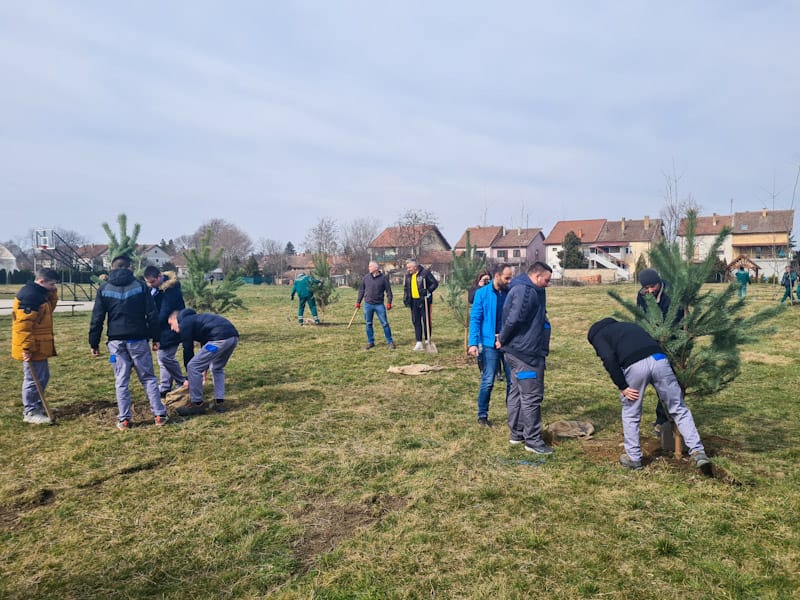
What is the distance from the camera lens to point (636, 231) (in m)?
62.4

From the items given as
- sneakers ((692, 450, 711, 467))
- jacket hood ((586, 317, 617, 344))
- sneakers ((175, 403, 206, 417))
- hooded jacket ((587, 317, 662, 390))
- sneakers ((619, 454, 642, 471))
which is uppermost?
jacket hood ((586, 317, 617, 344))

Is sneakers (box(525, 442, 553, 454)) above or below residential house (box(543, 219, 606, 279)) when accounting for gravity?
below

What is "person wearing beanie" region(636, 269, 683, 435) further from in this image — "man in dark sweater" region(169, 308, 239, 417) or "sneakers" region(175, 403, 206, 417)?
"sneakers" region(175, 403, 206, 417)

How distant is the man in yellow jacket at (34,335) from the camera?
6.58m

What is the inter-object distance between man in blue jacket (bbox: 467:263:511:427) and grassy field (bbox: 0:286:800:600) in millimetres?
389

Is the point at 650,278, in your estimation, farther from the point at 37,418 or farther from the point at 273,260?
the point at 273,260

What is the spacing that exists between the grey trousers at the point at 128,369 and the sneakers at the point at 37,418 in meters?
1.04

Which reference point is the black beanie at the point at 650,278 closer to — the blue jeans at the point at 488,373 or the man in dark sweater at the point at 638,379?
the man in dark sweater at the point at 638,379

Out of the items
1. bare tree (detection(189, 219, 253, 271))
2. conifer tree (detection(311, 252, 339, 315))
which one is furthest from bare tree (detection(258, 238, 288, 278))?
conifer tree (detection(311, 252, 339, 315))

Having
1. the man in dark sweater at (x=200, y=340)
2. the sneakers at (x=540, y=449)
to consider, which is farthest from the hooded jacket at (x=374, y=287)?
the sneakers at (x=540, y=449)

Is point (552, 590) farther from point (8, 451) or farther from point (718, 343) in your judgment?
point (8, 451)

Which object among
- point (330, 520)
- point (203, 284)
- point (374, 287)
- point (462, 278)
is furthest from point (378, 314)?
point (330, 520)

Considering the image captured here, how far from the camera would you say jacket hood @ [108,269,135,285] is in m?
6.53

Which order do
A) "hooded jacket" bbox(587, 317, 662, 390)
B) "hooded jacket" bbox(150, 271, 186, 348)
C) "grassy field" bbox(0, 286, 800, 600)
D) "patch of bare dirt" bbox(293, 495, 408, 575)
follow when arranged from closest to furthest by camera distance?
"grassy field" bbox(0, 286, 800, 600) → "patch of bare dirt" bbox(293, 495, 408, 575) → "hooded jacket" bbox(587, 317, 662, 390) → "hooded jacket" bbox(150, 271, 186, 348)
